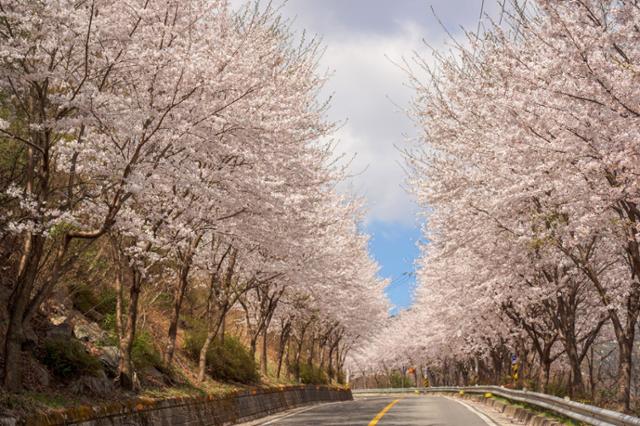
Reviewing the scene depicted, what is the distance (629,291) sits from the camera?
61.9 feet

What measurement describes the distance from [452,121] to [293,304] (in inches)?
774

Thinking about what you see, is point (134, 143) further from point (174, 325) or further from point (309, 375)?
point (309, 375)

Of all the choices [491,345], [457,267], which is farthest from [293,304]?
[491,345]

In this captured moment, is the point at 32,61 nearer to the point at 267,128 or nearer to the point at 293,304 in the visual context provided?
the point at 267,128

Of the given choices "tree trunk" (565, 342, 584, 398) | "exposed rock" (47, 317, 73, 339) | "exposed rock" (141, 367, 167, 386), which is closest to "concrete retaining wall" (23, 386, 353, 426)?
"exposed rock" (141, 367, 167, 386)

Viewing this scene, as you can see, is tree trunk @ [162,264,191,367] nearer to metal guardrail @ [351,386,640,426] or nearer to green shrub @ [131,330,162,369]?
green shrub @ [131,330,162,369]

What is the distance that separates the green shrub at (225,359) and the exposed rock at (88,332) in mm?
6252

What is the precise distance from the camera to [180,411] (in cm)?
1370

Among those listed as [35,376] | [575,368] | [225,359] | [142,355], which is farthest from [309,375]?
[35,376]

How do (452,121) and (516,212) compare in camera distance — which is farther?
(452,121)

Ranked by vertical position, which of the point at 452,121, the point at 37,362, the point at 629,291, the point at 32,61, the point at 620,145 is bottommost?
the point at 37,362

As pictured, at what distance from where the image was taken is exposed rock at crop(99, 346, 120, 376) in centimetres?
1479

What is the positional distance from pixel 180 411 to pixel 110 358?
2.48 metres

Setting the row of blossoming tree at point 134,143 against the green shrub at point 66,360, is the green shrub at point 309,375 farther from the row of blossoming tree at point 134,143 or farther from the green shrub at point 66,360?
the green shrub at point 66,360
